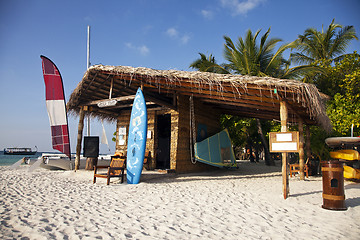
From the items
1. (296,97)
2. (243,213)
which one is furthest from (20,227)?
(296,97)

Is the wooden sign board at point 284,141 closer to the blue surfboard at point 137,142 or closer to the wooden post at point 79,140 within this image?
the blue surfboard at point 137,142

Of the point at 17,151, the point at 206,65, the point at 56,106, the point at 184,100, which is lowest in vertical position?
the point at 17,151

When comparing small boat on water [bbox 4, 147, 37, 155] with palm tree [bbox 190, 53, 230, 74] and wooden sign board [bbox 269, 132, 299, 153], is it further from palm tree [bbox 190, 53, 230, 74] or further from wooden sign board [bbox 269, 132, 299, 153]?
wooden sign board [bbox 269, 132, 299, 153]

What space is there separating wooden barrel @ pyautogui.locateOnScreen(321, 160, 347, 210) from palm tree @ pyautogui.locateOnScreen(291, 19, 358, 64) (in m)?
11.0

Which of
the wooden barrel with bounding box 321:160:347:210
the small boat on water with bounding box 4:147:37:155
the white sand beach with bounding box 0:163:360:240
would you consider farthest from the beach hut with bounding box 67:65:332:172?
A: the small boat on water with bounding box 4:147:37:155

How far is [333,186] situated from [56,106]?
794 cm

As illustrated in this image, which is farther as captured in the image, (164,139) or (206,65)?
(206,65)

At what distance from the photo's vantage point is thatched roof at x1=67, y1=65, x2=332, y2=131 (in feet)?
16.8

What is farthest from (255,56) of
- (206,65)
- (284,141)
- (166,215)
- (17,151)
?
(17,151)

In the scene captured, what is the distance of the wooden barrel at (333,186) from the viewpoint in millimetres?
3854

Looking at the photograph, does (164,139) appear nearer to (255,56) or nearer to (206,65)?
(206,65)

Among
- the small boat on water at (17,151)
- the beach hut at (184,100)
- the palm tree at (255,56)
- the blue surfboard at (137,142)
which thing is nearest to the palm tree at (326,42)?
the palm tree at (255,56)

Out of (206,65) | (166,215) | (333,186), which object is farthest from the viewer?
(206,65)

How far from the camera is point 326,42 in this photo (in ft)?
45.1
